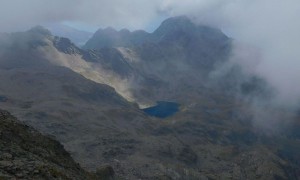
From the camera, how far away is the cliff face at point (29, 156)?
56.8 metres

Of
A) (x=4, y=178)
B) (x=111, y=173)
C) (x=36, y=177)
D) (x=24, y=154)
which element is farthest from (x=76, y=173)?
(x=111, y=173)

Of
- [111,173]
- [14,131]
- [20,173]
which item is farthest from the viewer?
[111,173]

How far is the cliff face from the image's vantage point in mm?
56781

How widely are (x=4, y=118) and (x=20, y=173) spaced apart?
769 inches

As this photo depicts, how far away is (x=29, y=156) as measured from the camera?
64812mm

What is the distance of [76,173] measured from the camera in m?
74.8

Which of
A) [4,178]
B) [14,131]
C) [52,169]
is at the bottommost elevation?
[4,178]

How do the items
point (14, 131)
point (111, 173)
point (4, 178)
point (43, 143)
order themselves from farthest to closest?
point (111, 173) < point (43, 143) < point (14, 131) < point (4, 178)

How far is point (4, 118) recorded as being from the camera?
241ft

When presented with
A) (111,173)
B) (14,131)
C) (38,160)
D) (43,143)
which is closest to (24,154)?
(38,160)

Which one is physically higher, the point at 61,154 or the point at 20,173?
the point at 61,154

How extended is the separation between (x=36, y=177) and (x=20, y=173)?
5.95 feet

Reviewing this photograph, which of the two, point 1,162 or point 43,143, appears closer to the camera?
point 1,162

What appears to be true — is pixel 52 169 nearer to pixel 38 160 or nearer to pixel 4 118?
pixel 38 160
